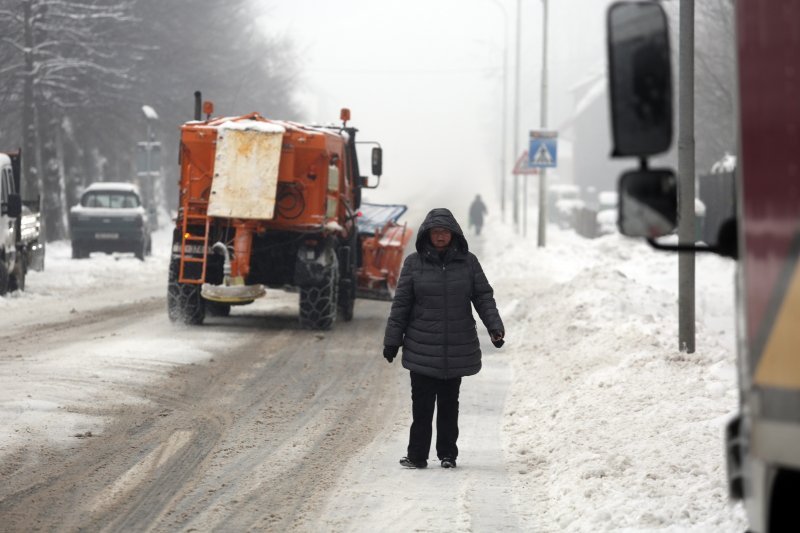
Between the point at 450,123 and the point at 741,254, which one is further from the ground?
the point at 450,123

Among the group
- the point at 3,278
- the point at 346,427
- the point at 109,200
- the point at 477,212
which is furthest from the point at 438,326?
the point at 477,212

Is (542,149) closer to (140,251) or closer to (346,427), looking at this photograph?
(140,251)

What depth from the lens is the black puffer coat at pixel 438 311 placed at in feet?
30.6

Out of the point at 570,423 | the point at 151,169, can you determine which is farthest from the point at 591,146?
the point at 570,423

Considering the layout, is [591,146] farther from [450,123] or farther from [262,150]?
[450,123]

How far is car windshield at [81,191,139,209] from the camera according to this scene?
34719 millimetres

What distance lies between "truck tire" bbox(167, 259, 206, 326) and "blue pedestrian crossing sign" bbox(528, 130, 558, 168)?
14.3m

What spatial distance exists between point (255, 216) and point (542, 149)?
49.3 feet

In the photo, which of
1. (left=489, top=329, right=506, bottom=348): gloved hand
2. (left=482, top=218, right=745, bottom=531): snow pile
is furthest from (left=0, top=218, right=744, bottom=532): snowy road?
(left=489, top=329, right=506, bottom=348): gloved hand

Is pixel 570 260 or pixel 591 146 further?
pixel 591 146

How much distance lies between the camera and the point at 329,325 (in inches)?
735

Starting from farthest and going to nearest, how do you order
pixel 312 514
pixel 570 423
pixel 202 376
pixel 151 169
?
pixel 151 169, pixel 202 376, pixel 570 423, pixel 312 514

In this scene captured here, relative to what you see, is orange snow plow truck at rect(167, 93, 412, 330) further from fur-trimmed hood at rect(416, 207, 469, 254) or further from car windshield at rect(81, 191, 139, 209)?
car windshield at rect(81, 191, 139, 209)

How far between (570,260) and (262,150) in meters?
16.6
